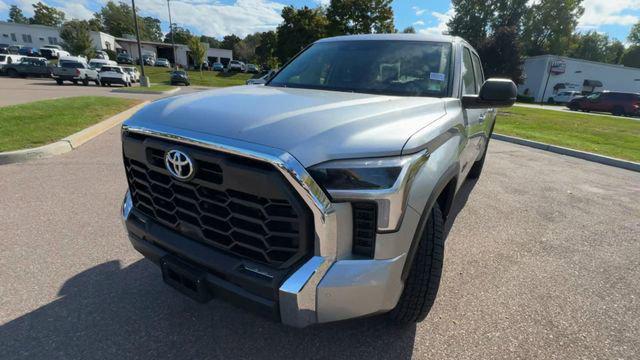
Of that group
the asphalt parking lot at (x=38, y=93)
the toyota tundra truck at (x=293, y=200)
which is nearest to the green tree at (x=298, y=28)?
the asphalt parking lot at (x=38, y=93)

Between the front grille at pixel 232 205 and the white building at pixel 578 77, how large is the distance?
5032cm

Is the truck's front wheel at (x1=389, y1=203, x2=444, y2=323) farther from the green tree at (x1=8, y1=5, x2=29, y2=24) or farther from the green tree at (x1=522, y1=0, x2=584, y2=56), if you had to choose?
the green tree at (x1=8, y1=5, x2=29, y2=24)

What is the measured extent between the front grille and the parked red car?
3349 cm

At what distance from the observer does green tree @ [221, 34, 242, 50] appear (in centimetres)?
9400

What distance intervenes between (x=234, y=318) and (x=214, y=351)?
0.29m

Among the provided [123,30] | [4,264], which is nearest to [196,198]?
[4,264]

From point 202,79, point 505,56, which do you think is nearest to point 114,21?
point 202,79

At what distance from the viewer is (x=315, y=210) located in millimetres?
1420

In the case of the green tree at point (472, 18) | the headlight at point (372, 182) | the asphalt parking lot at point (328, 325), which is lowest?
the asphalt parking lot at point (328, 325)

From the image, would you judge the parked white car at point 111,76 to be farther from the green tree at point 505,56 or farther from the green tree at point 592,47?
the green tree at point 592,47

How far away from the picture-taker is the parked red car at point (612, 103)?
25.4m

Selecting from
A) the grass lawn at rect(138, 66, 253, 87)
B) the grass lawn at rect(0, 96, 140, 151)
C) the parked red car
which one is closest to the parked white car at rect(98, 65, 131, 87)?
the grass lawn at rect(138, 66, 253, 87)

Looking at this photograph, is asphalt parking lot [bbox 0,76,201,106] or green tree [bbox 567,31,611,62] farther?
green tree [bbox 567,31,611,62]

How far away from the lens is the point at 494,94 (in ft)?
8.09
